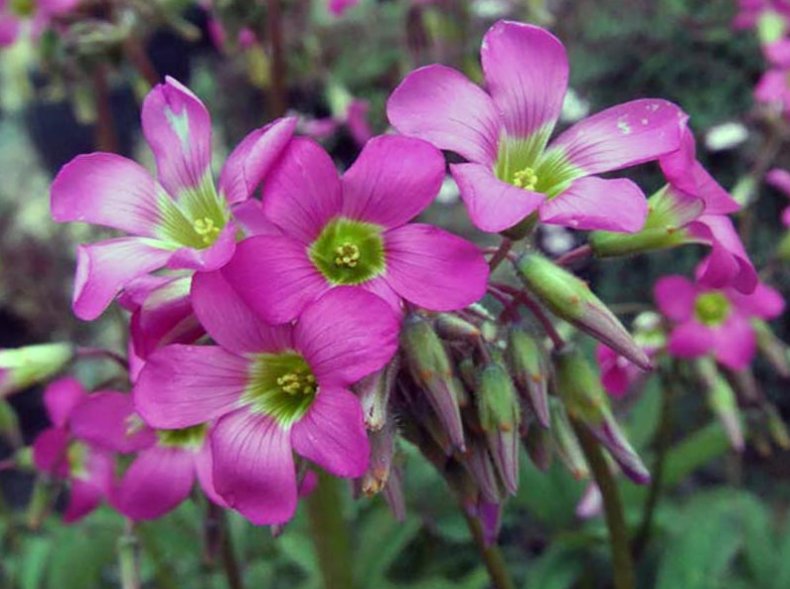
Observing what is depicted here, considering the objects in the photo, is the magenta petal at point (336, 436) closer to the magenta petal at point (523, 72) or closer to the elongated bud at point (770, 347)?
the magenta petal at point (523, 72)

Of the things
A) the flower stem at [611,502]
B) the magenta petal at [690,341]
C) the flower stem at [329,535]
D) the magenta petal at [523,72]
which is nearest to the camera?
the magenta petal at [523,72]

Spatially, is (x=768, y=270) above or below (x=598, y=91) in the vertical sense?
above

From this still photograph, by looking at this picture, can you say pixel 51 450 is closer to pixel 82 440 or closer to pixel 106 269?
pixel 82 440

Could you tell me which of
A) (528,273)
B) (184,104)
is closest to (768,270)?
(528,273)

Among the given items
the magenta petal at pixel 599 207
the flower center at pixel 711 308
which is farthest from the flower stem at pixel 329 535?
the magenta petal at pixel 599 207

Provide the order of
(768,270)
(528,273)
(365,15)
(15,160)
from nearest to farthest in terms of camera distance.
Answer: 1. (528,273)
2. (768,270)
3. (365,15)
4. (15,160)

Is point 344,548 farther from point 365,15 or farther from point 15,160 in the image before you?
point 15,160
